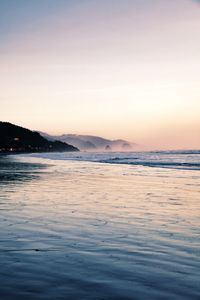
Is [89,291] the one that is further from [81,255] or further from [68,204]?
[68,204]

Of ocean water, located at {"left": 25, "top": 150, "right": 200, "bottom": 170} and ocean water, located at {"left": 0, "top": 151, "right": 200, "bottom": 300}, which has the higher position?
ocean water, located at {"left": 25, "top": 150, "right": 200, "bottom": 170}

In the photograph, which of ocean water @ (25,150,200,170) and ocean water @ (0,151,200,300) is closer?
ocean water @ (0,151,200,300)

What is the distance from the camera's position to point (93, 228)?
8.30 m

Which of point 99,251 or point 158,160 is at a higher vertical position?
point 158,160

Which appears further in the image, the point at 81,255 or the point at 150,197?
the point at 150,197

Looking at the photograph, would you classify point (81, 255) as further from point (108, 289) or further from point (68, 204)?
point (68, 204)

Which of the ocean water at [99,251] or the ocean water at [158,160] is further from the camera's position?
the ocean water at [158,160]

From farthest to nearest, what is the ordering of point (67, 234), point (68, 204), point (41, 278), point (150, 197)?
point (150, 197) → point (68, 204) → point (67, 234) → point (41, 278)

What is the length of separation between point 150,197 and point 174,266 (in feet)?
28.8

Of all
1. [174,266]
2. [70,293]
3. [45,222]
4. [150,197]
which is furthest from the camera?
[150,197]

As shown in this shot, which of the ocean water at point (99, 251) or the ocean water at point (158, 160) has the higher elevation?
the ocean water at point (158, 160)

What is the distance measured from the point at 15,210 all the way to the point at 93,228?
3484mm

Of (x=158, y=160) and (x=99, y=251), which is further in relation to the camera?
(x=158, y=160)

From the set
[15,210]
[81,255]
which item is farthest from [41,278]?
[15,210]
